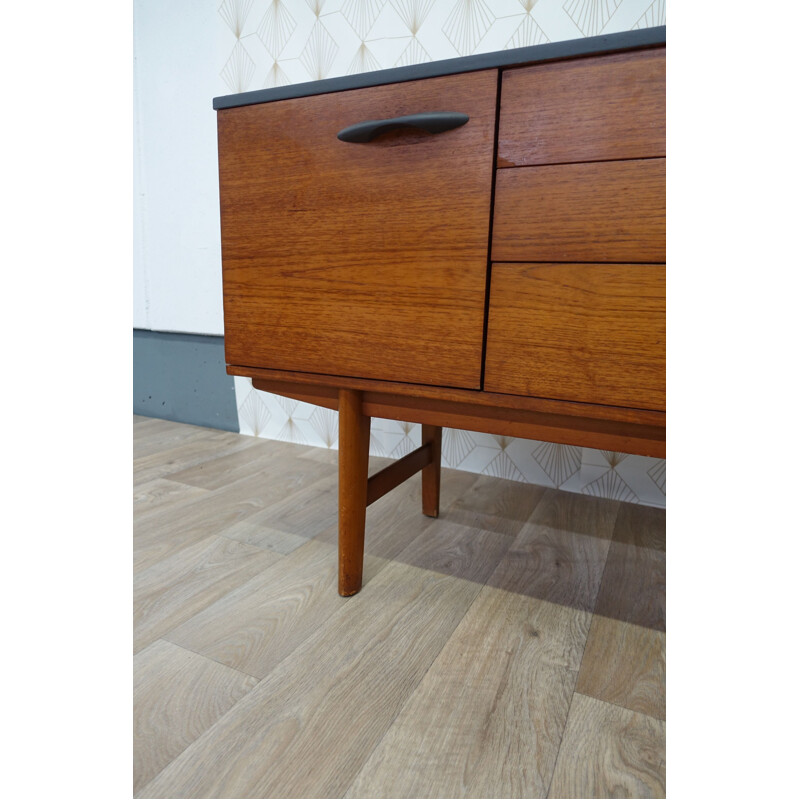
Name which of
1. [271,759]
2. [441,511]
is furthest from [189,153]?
[271,759]

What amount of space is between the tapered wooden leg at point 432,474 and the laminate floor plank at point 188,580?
1.13 feet

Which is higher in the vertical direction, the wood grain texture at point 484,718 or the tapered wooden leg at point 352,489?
the tapered wooden leg at point 352,489

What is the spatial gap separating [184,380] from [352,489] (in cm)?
134

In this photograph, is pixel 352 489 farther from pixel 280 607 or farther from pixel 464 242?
pixel 464 242

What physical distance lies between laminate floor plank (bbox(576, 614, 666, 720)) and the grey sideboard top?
2.29 ft

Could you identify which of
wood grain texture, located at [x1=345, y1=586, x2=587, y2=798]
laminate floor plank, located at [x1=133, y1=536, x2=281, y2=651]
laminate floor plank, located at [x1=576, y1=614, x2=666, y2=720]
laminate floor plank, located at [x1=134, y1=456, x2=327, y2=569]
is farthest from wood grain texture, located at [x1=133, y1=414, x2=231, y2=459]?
laminate floor plank, located at [x1=576, y1=614, x2=666, y2=720]

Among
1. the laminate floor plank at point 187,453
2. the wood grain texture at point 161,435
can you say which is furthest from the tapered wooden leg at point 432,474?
the wood grain texture at point 161,435

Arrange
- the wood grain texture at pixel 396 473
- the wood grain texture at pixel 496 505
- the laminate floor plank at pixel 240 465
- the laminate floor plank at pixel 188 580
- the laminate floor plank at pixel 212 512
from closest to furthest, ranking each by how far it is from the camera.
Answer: the laminate floor plank at pixel 188 580, the wood grain texture at pixel 396 473, the laminate floor plank at pixel 212 512, the wood grain texture at pixel 496 505, the laminate floor plank at pixel 240 465

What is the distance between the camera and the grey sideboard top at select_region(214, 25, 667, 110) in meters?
0.53

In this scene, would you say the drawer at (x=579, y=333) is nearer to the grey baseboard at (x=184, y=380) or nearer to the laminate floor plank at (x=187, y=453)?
the laminate floor plank at (x=187, y=453)

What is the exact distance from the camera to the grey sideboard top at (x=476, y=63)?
0.53 meters

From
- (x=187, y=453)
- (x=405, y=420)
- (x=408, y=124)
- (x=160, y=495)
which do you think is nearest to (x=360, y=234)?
(x=408, y=124)
